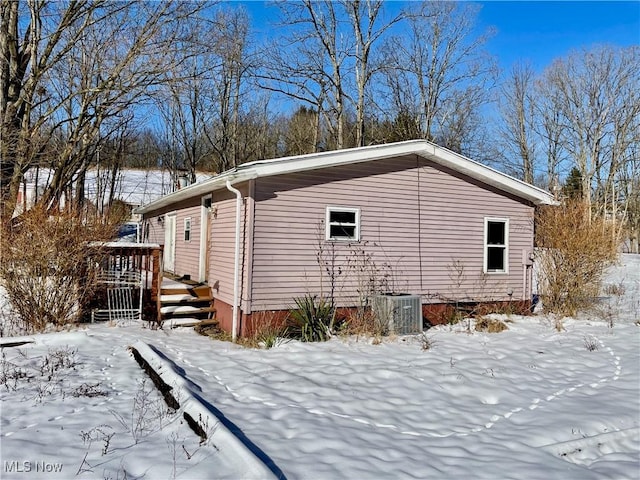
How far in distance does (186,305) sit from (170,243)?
521 centimetres

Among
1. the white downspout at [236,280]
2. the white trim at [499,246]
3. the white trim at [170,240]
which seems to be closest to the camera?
the white downspout at [236,280]

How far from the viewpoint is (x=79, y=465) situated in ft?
10.2

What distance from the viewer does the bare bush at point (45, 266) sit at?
23.9ft

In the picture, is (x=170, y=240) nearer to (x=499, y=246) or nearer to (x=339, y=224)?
(x=339, y=224)

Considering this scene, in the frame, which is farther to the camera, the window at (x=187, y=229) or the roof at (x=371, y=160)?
the window at (x=187, y=229)

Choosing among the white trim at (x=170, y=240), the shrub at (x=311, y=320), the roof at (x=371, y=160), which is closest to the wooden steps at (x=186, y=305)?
the shrub at (x=311, y=320)

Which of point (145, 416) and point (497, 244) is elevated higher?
point (497, 244)

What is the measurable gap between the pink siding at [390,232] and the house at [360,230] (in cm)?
2

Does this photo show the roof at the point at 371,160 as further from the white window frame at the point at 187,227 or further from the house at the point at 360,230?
the white window frame at the point at 187,227

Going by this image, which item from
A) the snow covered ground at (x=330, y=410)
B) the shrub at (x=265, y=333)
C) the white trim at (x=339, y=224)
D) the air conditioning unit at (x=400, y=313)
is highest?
the white trim at (x=339, y=224)

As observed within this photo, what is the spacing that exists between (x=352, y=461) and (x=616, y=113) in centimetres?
3399

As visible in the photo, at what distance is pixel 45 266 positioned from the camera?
7.36 meters

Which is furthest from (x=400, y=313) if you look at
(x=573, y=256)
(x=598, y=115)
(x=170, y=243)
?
(x=598, y=115)

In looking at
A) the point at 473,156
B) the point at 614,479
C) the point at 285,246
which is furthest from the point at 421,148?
the point at 473,156
